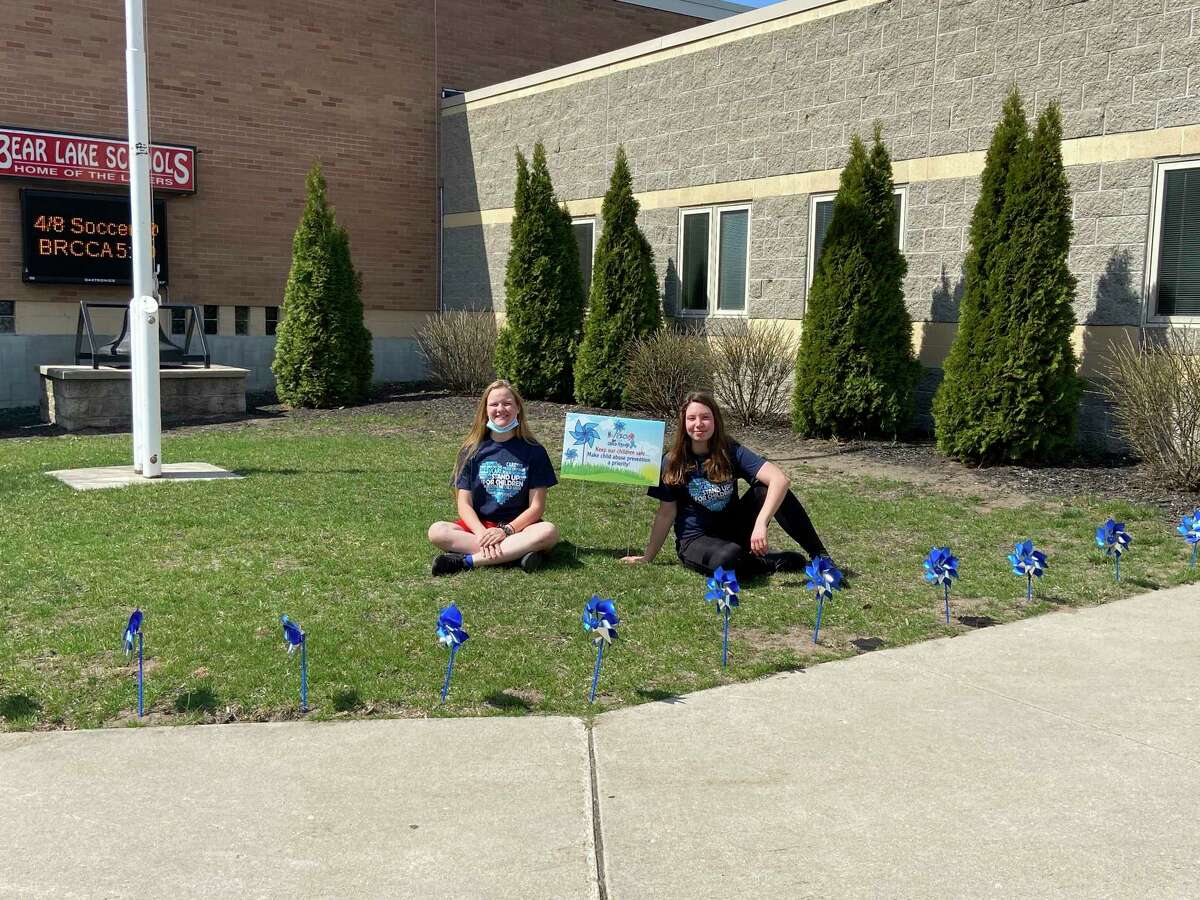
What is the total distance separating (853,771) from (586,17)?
1917 cm

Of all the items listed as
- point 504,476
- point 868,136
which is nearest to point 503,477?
point 504,476

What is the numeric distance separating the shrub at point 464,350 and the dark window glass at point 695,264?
9.91 feet

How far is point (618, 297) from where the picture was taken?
48.1 ft

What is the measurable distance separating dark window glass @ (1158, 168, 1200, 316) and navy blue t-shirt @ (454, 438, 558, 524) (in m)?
6.69

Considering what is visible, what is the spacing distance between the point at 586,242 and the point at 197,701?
13.2 m

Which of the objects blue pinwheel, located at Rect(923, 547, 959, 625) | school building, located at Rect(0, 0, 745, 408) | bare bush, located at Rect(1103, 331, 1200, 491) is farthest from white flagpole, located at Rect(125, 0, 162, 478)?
bare bush, located at Rect(1103, 331, 1200, 491)

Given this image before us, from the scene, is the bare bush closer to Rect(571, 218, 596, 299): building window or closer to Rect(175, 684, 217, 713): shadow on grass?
Rect(175, 684, 217, 713): shadow on grass

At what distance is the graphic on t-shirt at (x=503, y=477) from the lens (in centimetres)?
666

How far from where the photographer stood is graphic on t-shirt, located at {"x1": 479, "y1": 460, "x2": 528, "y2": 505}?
21.8 feet

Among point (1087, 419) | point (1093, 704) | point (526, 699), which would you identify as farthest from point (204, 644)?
point (1087, 419)

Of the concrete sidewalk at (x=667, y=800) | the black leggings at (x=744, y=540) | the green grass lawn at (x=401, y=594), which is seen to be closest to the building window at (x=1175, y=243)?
the green grass lawn at (x=401, y=594)

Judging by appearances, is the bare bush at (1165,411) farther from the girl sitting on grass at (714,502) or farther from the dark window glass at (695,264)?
the dark window glass at (695,264)

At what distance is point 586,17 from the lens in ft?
68.2

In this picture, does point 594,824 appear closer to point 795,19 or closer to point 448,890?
point 448,890
